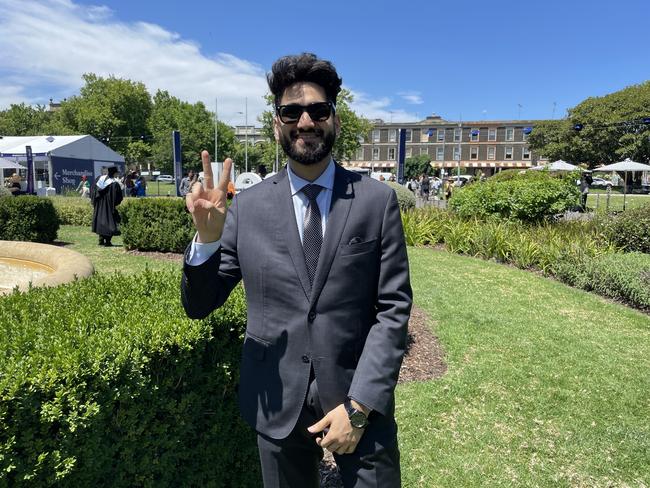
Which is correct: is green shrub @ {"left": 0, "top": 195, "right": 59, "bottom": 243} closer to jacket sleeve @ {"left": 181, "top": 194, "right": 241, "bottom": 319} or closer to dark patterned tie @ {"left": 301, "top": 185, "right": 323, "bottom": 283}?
jacket sleeve @ {"left": 181, "top": 194, "right": 241, "bottom": 319}

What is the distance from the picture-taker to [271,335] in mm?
1771

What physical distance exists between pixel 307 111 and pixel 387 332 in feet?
2.85

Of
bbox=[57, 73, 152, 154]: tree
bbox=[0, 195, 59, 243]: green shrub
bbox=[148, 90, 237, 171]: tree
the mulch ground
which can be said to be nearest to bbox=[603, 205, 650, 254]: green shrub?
the mulch ground

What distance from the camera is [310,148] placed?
70.2 inches

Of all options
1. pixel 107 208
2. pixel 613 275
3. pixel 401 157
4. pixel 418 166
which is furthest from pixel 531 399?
pixel 418 166

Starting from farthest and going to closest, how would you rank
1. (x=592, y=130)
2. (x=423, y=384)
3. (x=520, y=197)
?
(x=592, y=130) → (x=520, y=197) → (x=423, y=384)

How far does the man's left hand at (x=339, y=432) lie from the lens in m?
1.62

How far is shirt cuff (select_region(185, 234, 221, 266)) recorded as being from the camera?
5.69ft

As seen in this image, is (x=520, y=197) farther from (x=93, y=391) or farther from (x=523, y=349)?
(x=93, y=391)

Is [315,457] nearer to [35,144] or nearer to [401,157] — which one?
[401,157]

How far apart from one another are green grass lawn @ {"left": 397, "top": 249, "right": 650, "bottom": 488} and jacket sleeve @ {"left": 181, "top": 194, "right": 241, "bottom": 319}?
83.3 inches

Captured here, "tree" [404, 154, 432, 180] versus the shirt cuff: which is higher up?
"tree" [404, 154, 432, 180]

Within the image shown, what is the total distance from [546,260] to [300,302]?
9.09 m

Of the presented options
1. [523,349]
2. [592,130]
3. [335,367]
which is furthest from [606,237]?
[592,130]
